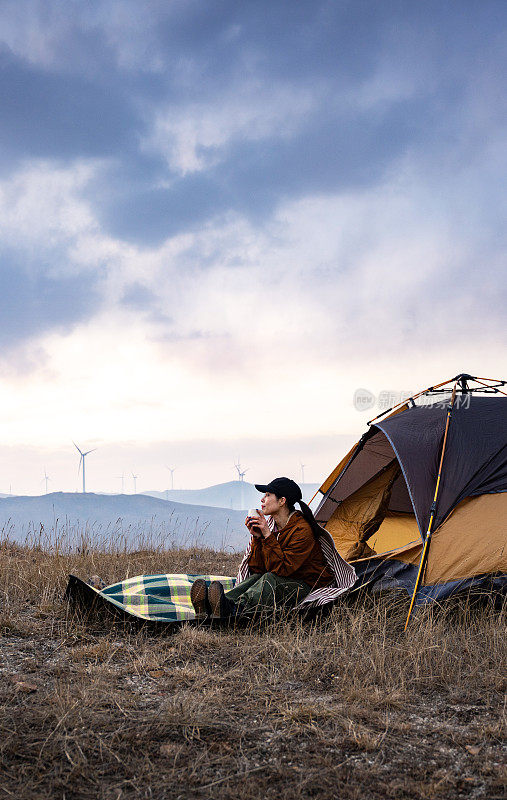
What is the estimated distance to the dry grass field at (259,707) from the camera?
3014mm

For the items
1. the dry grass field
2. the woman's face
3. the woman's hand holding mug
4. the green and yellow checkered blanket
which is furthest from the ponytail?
the green and yellow checkered blanket

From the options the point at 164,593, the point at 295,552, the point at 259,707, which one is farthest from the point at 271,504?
the point at 259,707

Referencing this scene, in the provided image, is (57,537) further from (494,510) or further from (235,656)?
(494,510)

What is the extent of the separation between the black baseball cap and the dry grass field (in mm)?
1121

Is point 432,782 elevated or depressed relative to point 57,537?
depressed

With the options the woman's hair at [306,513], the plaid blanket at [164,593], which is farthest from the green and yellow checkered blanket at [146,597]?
the woman's hair at [306,513]

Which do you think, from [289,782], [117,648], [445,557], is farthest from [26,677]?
[445,557]

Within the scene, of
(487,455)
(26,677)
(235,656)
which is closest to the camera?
(26,677)

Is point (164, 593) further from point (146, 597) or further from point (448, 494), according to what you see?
point (448, 494)

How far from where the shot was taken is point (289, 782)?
2980 mm

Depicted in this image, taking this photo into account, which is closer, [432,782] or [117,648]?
[432,782]

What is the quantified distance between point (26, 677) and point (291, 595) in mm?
2455

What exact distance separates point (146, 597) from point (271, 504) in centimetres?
147

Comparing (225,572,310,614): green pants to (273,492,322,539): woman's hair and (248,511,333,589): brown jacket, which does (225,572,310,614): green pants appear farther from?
(273,492,322,539): woman's hair
